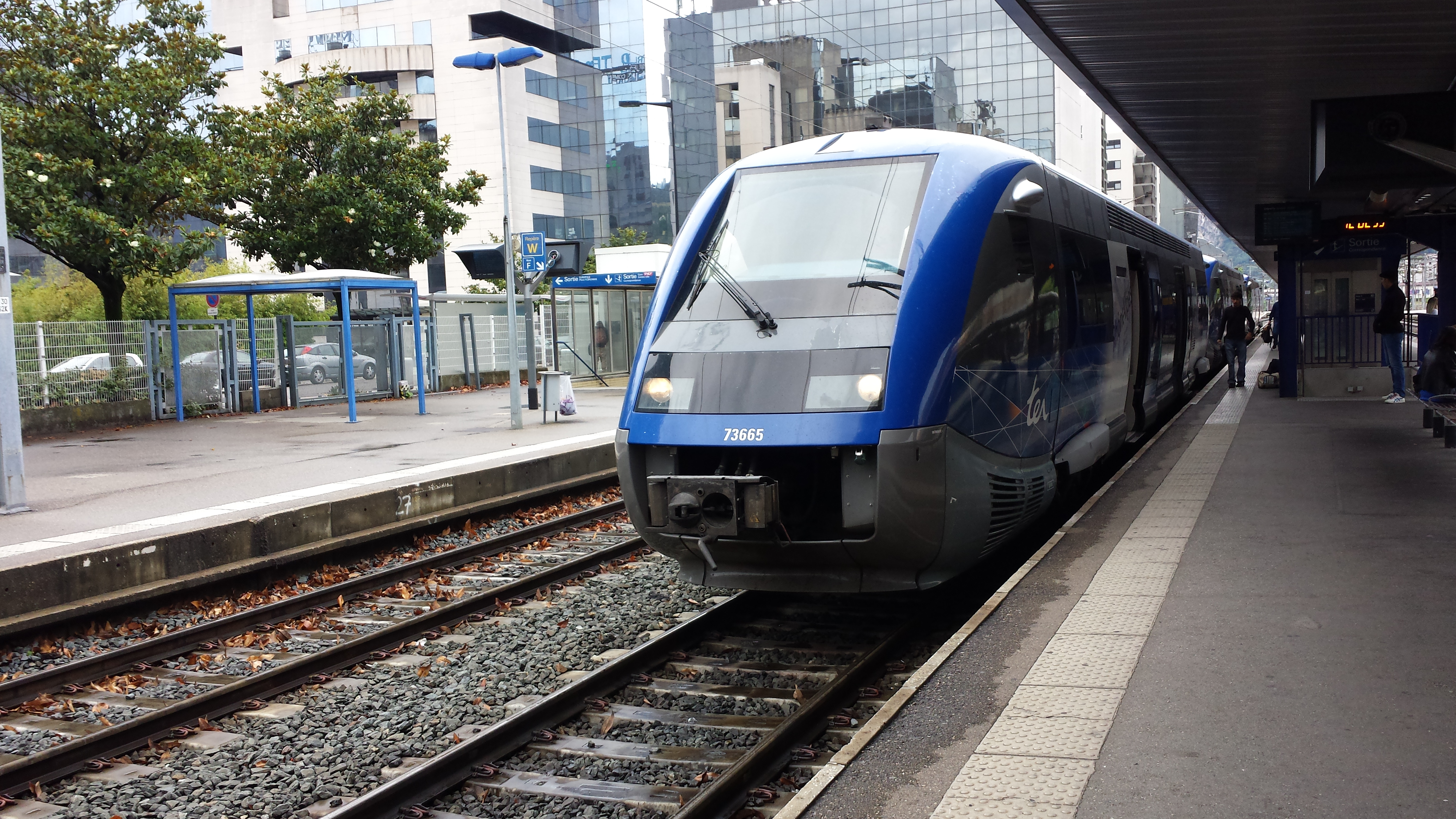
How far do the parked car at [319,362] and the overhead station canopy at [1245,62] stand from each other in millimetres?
15838

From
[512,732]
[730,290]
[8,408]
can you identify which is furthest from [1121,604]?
[8,408]

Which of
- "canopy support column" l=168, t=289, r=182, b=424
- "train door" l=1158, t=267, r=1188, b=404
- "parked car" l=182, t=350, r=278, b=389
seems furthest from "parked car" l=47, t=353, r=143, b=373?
"train door" l=1158, t=267, r=1188, b=404

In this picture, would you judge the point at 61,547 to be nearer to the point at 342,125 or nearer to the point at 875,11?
the point at 342,125

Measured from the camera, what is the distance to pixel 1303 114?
527 inches

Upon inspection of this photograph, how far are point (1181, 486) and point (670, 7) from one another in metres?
82.3

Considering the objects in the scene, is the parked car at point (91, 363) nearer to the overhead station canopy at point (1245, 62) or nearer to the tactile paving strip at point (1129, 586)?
→ the overhead station canopy at point (1245, 62)

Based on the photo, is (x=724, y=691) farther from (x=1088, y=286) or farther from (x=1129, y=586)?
(x=1088, y=286)

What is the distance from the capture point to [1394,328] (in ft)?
50.2

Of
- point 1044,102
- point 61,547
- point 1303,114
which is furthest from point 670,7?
point 61,547

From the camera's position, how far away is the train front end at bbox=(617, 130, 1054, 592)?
230 inches

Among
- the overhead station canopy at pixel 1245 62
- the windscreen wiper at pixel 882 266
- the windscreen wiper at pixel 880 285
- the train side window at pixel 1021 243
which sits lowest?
the windscreen wiper at pixel 880 285

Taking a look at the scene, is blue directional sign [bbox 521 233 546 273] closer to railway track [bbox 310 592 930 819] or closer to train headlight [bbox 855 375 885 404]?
railway track [bbox 310 592 930 819]

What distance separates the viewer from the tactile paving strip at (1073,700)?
3.57 m

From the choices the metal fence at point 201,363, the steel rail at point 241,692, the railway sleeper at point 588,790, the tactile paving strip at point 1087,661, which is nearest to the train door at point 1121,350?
the tactile paving strip at point 1087,661
